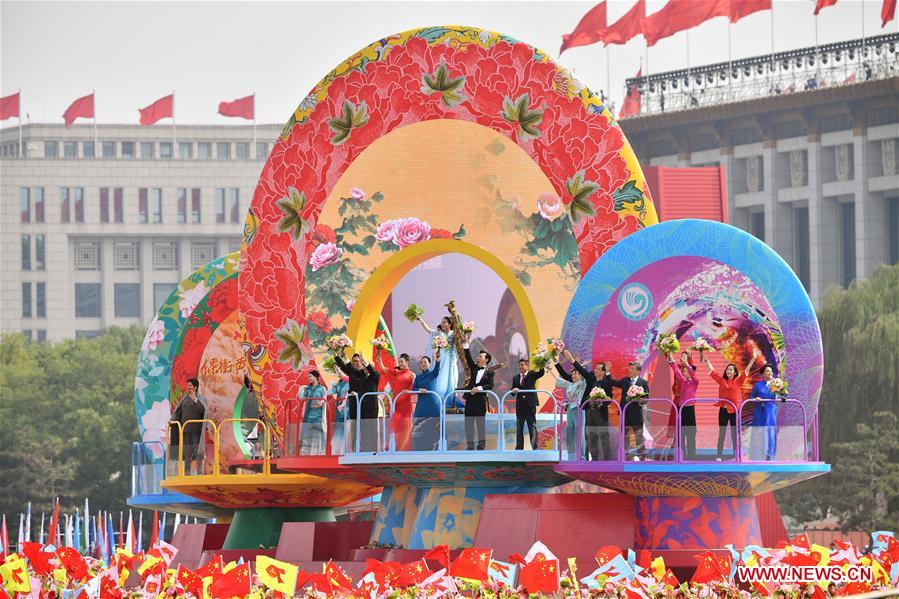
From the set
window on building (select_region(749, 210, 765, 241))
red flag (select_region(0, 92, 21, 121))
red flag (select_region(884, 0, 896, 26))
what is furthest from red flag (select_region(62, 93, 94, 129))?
red flag (select_region(884, 0, 896, 26))

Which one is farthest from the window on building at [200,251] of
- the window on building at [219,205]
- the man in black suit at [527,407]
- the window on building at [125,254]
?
the man in black suit at [527,407]

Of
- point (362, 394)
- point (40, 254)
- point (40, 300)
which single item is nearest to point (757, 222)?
point (40, 300)

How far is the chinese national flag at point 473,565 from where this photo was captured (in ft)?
87.0

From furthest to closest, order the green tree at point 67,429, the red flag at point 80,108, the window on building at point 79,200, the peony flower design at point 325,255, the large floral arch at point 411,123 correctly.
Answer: the window on building at point 79,200 < the red flag at point 80,108 < the green tree at point 67,429 < the peony flower design at point 325,255 < the large floral arch at point 411,123

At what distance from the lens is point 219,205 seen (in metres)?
133

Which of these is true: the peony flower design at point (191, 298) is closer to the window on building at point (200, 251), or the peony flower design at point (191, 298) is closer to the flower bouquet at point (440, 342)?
the flower bouquet at point (440, 342)

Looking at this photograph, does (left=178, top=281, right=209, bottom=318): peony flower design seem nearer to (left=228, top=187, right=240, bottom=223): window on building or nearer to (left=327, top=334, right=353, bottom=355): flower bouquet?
(left=327, top=334, right=353, bottom=355): flower bouquet

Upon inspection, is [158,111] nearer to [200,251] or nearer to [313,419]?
[200,251]

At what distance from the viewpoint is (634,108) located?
106 m

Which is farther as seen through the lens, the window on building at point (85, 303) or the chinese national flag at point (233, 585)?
the window on building at point (85, 303)

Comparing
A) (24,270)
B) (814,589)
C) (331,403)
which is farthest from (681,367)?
(24,270)

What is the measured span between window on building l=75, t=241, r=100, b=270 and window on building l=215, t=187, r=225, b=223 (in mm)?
8047

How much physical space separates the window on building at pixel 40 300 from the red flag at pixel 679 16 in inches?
2206

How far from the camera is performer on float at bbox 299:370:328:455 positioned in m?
33.1
